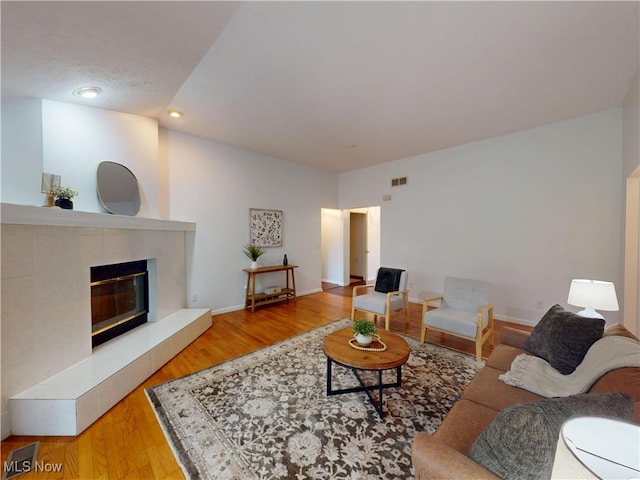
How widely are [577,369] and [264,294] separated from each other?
13.4ft

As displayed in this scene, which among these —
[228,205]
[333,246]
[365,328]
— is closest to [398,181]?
[333,246]

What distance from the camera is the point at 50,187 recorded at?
2.32 metres

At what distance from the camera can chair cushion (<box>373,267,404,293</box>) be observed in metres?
3.91

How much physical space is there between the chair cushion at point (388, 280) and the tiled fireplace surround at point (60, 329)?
2937 millimetres

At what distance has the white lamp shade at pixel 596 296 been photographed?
2.10 metres

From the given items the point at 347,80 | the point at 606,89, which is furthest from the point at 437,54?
the point at 606,89

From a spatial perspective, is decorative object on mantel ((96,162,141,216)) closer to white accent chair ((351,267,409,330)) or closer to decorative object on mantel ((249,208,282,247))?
decorative object on mantel ((249,208,282,247))

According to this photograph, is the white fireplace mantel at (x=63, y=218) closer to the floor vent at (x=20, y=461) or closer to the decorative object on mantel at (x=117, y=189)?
the decorative object on mantel at (x=117, y=189)

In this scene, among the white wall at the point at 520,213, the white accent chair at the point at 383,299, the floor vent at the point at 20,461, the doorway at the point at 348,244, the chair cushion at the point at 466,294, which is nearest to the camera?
the floor vent at the point at 20,461

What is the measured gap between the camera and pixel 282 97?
2.79 meters

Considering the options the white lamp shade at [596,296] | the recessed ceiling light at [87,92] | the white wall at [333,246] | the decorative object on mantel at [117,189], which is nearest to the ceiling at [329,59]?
the recessed ceiling light at [87,92]

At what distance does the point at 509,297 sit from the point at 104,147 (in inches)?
232

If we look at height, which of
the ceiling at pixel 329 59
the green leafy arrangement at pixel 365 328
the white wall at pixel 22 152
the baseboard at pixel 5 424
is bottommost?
the baseboard at pixel 5 424

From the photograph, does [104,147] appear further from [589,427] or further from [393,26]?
[589,427]
